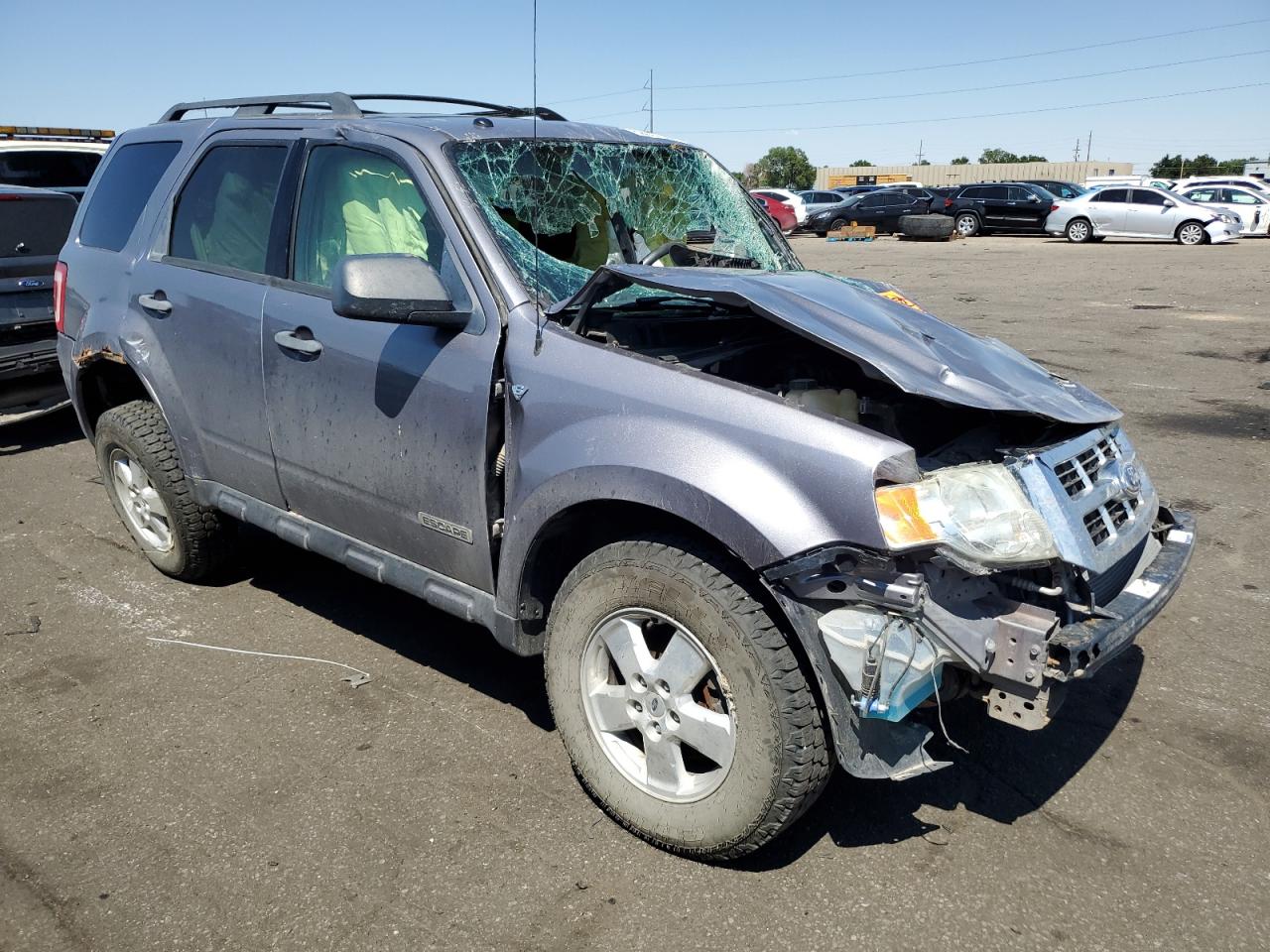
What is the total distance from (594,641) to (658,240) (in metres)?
1.78

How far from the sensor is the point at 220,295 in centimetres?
396

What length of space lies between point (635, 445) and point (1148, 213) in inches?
1057

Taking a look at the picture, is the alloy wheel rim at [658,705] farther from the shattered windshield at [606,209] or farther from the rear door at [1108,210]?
the rear door at [1108,210]

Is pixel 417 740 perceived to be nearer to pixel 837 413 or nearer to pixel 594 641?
pixel 594 641

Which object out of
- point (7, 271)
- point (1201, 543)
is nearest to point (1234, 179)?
point (1201, 543)

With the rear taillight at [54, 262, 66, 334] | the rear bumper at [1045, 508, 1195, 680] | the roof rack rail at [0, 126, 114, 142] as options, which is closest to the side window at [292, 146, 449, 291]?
the rear taillight at [54, 262, 66, 334]

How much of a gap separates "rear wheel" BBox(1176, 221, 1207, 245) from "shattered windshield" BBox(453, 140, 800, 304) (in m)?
24.7

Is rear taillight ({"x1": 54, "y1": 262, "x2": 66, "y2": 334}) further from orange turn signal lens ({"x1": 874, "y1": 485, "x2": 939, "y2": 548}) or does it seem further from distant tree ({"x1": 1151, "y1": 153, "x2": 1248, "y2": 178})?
distant tree ({"x1": 1151, "y1": 153, "x2": 1248, "y2": 178})

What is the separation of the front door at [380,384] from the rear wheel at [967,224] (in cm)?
3004

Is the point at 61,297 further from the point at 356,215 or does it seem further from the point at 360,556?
the point at 360,556

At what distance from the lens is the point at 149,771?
3.28 m

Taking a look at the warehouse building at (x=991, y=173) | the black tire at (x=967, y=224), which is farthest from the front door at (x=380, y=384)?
the warehouse building at (x=991, y=173)

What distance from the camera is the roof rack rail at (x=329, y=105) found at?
3.99m

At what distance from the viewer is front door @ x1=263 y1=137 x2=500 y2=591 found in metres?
3.14
